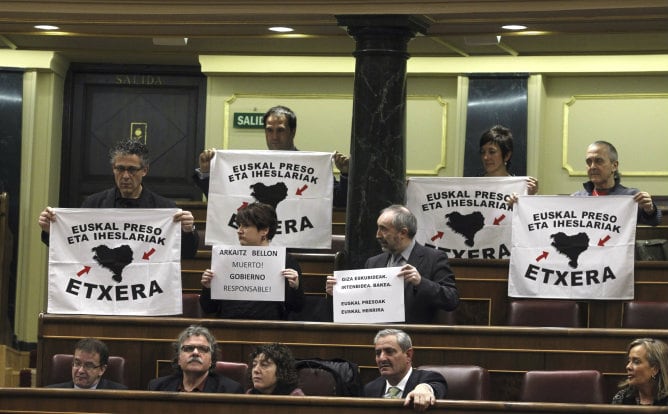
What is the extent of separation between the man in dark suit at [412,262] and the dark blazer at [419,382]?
0.66 metres

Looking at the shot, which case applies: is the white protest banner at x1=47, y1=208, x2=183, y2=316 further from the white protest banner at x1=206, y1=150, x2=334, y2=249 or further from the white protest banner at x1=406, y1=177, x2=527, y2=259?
the white protest banner at x1=406, y1=177, x2=527, y2=259

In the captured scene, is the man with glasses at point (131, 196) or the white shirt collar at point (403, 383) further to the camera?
the man with glasses at point (131, 196)

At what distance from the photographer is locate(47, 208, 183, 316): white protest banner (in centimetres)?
789

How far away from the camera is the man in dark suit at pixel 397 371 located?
22.4ft

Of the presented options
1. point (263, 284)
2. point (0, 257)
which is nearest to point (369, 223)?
point (263, 284)

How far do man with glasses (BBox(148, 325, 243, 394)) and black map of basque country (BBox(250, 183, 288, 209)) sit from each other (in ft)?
6.13

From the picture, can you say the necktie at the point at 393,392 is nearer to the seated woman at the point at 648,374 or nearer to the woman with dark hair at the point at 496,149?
the seated woman at the point at 648,374

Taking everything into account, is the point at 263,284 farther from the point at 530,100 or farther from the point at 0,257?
the point at 530,100

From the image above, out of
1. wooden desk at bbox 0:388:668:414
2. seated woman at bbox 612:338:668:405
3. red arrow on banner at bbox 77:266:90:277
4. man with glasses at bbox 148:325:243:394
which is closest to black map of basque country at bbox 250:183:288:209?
red arrow on banner at bbox 77:266:90:277

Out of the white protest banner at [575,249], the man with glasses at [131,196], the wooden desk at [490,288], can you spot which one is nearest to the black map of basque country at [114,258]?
the man with glasses at [131,196]

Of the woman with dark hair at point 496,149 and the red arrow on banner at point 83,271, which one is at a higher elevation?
the woman with dark hair at point 496,149

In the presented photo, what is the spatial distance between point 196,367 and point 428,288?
1.27 metres

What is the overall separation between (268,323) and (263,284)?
9.7 inches

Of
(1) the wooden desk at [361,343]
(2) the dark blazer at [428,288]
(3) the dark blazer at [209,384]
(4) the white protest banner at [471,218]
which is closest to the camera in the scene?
(3) the dark blazer at [209,384]
